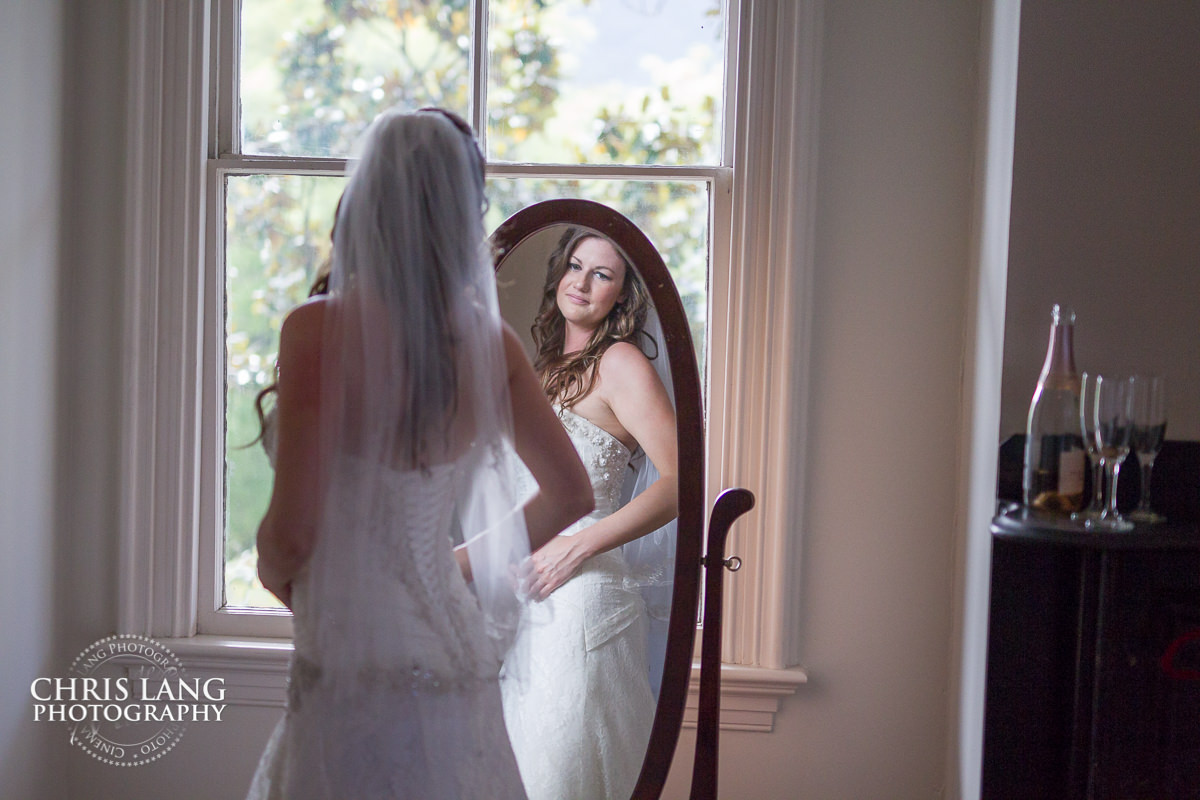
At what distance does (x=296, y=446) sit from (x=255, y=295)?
103 centimetres

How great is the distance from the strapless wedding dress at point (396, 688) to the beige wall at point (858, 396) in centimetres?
92

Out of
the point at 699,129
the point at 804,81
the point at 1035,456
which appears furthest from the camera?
the point at 699,129

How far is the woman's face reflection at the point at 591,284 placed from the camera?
147cm

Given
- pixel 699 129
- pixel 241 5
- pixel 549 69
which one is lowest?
pixel 699 129

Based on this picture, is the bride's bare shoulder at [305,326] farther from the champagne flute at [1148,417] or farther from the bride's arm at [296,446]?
the champagne flute at [1148,417]

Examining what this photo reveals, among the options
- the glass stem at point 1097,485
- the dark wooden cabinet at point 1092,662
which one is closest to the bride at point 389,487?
the dark wooden cabinet at point 1092,662

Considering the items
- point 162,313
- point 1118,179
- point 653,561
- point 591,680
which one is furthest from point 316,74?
point 1118,179

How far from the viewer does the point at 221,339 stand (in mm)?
1984

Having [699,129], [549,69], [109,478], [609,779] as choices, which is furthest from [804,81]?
[109,478]

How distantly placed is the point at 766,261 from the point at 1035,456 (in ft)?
2.21

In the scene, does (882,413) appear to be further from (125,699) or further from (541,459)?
(125,699)

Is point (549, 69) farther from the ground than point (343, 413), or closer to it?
farther from the ground

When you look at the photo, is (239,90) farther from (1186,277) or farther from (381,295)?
(1186,277)

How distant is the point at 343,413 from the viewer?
1095mm
